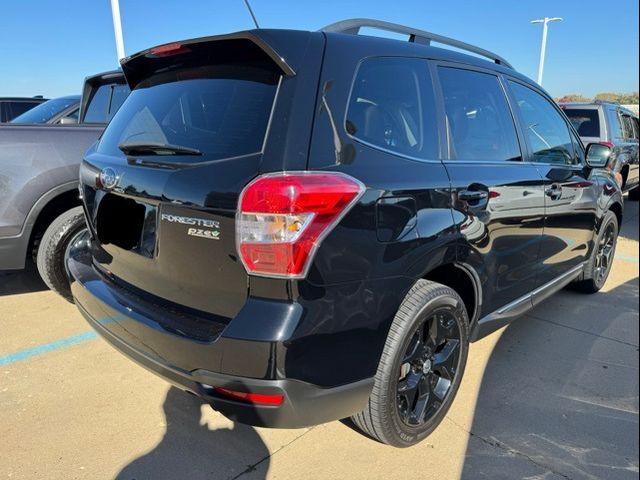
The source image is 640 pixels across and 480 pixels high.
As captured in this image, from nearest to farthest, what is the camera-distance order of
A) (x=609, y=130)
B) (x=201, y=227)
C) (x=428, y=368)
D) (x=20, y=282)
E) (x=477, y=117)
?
1. (x=201, y=227)
2. (x=428, y=368)
3. (x=477, y=117)
4. (x=20, y=282)
5. (x=609, y=130)

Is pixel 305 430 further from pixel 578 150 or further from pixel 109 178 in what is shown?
pixel 578 150

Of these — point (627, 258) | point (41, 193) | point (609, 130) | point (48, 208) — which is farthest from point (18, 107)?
point (609, 130)

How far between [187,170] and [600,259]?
4.19 m

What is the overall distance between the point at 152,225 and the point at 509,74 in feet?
7.80

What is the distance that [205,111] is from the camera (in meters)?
2.06

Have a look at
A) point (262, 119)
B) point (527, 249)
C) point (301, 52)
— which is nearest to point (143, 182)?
point (262, 119)

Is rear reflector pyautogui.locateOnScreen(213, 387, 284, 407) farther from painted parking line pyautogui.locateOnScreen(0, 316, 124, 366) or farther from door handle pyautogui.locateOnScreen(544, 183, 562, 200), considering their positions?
door handle pyautogui.locateOnScreen(544, 183, 562, 200)

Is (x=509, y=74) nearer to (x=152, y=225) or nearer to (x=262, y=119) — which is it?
(x=262, y=119)

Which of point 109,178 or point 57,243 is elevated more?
point 109,178

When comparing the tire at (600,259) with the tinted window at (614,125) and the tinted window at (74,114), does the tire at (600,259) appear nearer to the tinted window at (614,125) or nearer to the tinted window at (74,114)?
the tinted window at (614,125)

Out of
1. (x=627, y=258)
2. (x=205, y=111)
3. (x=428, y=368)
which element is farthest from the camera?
(x=627, y=258)

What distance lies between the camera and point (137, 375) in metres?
2.99

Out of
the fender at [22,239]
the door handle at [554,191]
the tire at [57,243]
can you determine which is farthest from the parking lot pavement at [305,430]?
the door handle at [554,191]

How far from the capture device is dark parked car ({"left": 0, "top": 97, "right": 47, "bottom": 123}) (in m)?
7.50
